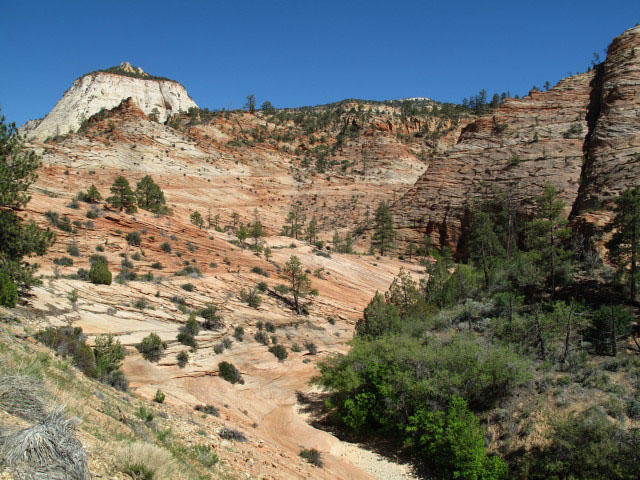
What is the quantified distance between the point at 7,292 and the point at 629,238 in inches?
1250

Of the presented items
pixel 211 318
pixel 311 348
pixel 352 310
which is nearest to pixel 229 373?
pixel 211 318

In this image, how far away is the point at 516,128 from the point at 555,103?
25.5 feet

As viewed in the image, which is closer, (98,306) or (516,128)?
(98,306)

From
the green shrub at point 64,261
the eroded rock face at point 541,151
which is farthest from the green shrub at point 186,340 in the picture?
the eroded rock face at point 541,151

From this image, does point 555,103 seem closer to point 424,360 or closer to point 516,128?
point 516,128

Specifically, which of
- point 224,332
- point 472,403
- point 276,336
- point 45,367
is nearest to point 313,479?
point 45,367

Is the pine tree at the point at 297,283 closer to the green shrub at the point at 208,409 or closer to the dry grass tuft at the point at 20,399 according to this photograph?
the green shrub at the point at 208,409

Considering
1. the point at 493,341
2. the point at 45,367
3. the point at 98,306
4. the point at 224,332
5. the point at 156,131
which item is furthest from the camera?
the point at 156,131

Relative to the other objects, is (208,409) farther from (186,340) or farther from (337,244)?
(337,244)

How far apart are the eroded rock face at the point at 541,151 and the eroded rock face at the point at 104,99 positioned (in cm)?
7084

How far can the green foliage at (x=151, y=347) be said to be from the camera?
20938 mm

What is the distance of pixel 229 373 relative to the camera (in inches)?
925

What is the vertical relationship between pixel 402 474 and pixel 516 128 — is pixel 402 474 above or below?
below

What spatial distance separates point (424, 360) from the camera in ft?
70.1
